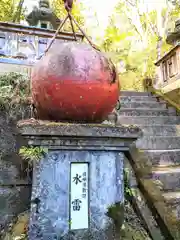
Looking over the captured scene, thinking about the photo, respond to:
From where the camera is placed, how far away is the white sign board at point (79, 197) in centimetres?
192

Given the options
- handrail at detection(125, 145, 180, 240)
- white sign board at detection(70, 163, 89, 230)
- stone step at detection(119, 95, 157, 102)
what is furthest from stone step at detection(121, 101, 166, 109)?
white sign board at detection(70, 163, 89, 230)

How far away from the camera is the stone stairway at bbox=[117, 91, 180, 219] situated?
126 inches

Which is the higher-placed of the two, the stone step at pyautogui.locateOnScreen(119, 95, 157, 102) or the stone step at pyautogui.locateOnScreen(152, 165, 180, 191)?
the stone step at pyautogui.locateOnScreen(119, 95, 157, 102)

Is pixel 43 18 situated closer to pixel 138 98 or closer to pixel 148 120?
pixel 138 98

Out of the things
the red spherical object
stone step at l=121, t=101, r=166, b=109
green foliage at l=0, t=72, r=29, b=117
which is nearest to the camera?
the red spherical object

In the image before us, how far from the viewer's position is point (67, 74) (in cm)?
187

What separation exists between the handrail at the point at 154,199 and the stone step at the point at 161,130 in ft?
5.28

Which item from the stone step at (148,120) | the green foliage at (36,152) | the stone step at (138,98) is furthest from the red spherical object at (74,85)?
the stone step at (138,98)

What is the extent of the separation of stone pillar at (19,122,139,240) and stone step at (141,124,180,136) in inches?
106

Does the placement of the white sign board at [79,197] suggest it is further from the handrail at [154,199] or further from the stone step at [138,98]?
the stone step at [138,98]

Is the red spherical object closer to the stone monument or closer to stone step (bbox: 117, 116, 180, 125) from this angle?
stone step (bbox: 117, 116, 180, 125)

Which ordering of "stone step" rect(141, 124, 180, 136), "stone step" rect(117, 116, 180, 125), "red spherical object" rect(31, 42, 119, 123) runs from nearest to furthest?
"red spherical object" rect(31, 42, 119, 123) < "stone step" rect(141, 124, 180, 136) < "stone step" rect(117, 116, 180, 125)

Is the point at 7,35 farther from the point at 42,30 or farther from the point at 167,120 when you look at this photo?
the point at 167,120

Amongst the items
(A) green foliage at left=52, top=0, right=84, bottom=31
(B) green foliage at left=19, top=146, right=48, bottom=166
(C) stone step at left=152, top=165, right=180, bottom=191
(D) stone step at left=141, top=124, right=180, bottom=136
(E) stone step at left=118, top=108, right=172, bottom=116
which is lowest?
(C) stone step at left=152, top=165, right=180, bottom=191
